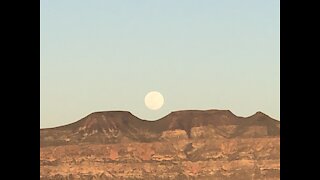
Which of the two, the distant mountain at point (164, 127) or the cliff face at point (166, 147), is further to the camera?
the distant mountain at point (164, 127)

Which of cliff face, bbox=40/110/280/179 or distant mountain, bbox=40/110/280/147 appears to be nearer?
cliff face, bbox=40/110/280/179

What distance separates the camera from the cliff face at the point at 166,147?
1919 inches

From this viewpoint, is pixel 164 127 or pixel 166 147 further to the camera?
pixel 164 127

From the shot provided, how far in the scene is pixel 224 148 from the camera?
51.0m

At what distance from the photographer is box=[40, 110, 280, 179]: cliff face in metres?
48.8

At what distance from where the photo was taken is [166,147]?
50219mm

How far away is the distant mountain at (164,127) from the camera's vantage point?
50.1m

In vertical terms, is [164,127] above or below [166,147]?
above

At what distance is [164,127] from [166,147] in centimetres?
298

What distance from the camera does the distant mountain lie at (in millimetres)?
50125
